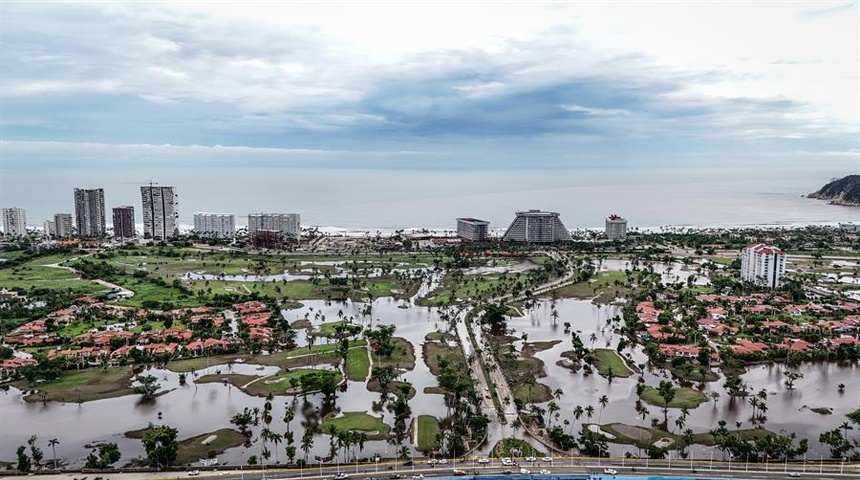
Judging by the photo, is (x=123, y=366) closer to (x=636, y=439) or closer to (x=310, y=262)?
(x=636, y=439)

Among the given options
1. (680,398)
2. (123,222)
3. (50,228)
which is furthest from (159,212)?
(680,398)

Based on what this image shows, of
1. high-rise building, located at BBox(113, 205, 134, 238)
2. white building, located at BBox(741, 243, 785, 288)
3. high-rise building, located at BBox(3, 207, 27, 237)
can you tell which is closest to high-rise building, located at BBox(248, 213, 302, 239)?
high-rise building, located at BBox(113, 205, 134, 238)

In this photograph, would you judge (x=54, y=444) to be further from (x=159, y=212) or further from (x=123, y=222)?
(x=123, y=222)

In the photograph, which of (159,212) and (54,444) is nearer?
(54,444)

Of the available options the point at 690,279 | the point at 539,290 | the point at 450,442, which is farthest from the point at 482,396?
the point at 690,279

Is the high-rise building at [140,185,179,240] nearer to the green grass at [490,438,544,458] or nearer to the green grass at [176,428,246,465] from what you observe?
the green grass at [176,428,246,465]

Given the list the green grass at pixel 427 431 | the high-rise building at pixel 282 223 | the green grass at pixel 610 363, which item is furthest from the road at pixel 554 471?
the high-rise building at pixel 282 223

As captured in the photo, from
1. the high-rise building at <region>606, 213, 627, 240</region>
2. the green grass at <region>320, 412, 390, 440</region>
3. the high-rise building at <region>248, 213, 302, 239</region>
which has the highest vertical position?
the high-rise building at <region>248, 213, 302, 239</region>
